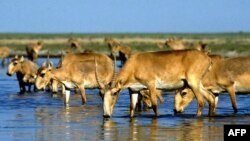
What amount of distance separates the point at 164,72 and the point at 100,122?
254cm

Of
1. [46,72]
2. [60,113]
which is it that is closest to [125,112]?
[60,113]

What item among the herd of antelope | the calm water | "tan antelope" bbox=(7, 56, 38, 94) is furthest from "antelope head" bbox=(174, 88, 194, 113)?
"tan antelope" bbox=(7, 56, 38, 94)

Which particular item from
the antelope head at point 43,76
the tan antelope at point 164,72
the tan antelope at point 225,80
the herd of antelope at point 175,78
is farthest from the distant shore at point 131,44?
the tan antelope at point 164,72

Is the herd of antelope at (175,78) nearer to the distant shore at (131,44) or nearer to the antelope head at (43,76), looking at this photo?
the antelope head at (43,76)

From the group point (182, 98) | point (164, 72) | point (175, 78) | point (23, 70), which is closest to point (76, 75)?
point (182, 98)

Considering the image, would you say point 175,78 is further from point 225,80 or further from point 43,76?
point 43,76

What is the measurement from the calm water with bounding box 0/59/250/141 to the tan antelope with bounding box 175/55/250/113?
461mm

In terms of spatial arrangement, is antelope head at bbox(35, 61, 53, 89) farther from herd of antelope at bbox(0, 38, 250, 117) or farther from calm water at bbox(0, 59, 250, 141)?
calm water at bbox(0, 59, 250, 141)

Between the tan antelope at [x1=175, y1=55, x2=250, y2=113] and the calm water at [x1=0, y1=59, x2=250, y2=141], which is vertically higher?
the tan antelope at [x1=175, y1=55, x2=250, y2=113]

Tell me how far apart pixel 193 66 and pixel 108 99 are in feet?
7.85

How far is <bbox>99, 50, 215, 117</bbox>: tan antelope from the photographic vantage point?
22.4 meters

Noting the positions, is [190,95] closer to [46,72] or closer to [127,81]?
[127,81]

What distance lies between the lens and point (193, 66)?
73.8 feet

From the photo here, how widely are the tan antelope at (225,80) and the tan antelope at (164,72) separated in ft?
3.13
